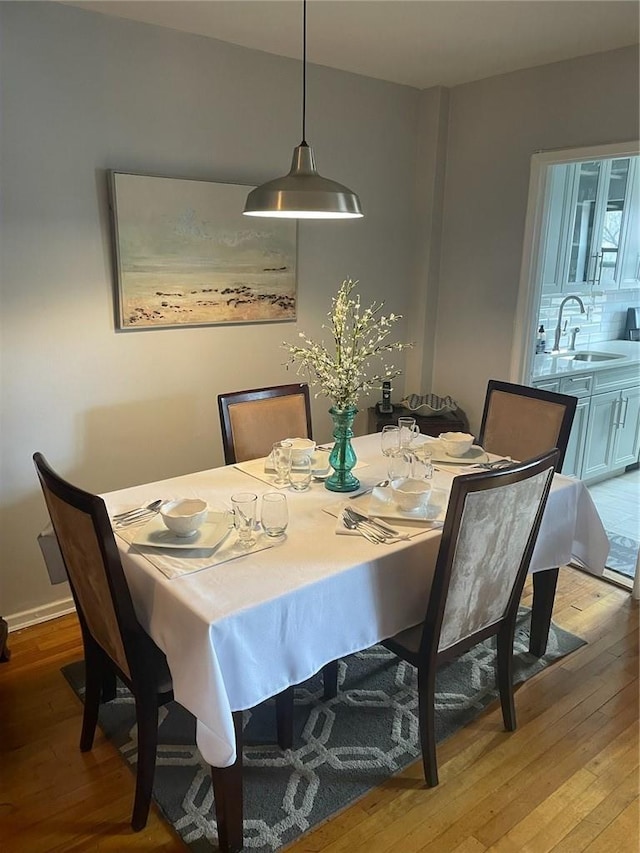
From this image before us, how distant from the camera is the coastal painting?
2.83m

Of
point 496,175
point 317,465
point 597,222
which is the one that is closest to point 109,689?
point 317,465

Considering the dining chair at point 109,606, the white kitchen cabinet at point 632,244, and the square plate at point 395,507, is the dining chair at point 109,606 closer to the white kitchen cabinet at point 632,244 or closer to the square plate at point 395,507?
the square plate at point 395,507

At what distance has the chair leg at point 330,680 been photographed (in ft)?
7.83

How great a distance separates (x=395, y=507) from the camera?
6.95 feet

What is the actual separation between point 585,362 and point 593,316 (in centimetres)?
52

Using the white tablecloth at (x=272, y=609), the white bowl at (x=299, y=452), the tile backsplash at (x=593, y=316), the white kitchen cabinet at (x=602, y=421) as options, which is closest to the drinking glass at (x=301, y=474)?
the white bowl at (x=299, y=452)

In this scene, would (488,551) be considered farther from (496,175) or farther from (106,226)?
(496,175)

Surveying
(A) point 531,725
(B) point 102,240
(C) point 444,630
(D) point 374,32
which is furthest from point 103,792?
(D) point 374,32

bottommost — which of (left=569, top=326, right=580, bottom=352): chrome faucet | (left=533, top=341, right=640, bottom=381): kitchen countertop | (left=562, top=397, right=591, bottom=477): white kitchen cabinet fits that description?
(left=562, top=397, right=591, bottom=477): white kitchen cabinet

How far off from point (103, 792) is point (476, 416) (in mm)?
2805

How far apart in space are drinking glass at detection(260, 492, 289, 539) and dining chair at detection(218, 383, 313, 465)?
89 centimetres

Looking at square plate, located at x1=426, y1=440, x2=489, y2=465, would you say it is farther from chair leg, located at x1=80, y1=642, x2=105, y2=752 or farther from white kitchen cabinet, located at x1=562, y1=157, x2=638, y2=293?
white kitchen cabinet, located at x1=562, y1=157, x2=638, y2=293

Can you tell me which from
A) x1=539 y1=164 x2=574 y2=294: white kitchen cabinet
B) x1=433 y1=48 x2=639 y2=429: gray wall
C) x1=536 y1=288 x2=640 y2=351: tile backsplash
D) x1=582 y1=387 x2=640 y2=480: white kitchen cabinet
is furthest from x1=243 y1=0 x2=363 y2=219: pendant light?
x1=582 y1=387 x2=640 y2=480: white kitchen cabinet

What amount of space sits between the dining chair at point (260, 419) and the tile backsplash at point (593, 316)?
83.7 inches
